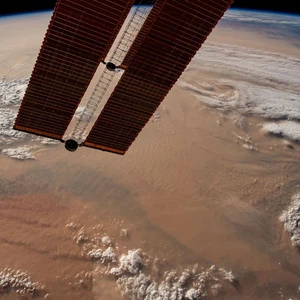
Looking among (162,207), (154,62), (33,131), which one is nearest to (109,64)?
(154,62)

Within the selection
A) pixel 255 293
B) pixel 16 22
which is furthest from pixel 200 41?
pixel 16 22

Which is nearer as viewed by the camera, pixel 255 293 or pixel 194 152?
pixel 255 293

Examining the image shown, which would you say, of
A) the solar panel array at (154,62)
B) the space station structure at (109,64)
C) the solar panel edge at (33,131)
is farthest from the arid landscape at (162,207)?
the solar panel edge at (33,131)

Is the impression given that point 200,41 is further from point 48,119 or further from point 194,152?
point 194,152

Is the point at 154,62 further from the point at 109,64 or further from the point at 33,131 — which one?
the point at 33,131

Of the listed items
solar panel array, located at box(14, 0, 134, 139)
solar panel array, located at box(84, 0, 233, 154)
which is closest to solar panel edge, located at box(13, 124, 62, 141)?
solar panel array, located at box(14, 0, 134, 139)

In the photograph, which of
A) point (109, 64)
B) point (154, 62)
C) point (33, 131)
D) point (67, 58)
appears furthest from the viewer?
point (33, 131)
